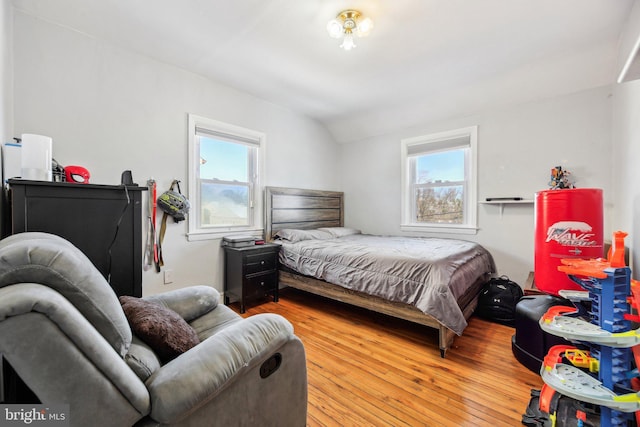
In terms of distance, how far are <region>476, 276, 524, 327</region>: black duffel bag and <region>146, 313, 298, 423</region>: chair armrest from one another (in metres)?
2.50

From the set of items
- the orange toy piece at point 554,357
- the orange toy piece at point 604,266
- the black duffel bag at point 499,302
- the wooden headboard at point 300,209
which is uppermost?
the wooden headboard at point 300,209

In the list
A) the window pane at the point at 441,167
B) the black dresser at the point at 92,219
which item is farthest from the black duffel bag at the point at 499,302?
the black dresser at the point at 92,219

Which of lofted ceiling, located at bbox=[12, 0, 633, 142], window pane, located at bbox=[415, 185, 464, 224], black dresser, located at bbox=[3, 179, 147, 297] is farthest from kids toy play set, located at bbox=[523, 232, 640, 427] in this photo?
window pane, located at bbox=[415, 185, 464, 224]

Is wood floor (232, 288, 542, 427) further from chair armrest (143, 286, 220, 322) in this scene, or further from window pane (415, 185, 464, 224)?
window pane (415, 185, 464, 224)

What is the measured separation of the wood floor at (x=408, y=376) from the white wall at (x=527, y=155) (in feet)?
3.74

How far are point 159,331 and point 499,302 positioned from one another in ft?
9.73

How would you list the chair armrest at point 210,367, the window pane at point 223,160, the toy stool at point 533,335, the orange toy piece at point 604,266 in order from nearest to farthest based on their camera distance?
the chair armrest at point 210,367
the orange toy piece at point 604,266
the toy stool at point 533,335
the window pane at point 223,160

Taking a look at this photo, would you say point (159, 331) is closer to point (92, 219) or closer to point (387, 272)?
point (92, 219)

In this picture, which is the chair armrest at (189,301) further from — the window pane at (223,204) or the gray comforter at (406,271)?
the window pane at (223,204)

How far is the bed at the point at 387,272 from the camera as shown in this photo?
2.10 metres

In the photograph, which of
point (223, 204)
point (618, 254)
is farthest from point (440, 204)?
point (223, 204)

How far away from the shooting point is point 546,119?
3072 mm

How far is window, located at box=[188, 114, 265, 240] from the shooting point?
304 cm

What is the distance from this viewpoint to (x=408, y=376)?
6.02 feet
